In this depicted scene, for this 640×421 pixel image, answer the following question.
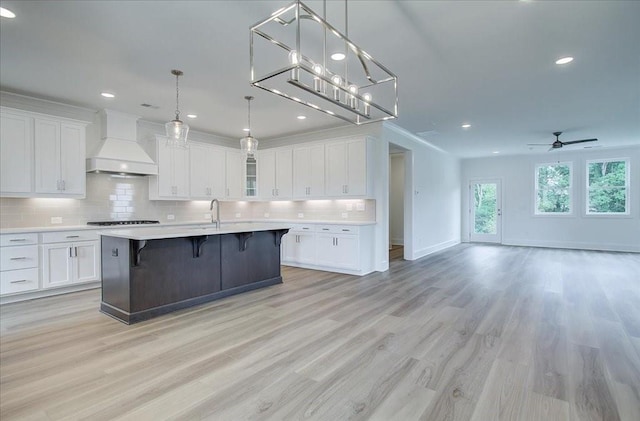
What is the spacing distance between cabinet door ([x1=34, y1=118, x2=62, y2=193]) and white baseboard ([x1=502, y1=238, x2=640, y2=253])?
36.9 feet

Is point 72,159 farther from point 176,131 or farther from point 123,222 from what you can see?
point 176,131

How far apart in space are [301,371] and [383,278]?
3.40m

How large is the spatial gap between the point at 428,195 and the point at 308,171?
3.49m

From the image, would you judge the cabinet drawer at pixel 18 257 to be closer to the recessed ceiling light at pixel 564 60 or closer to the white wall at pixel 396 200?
the recessed ceiling light at pixel 564 60

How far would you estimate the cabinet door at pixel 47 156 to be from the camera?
4.70 meters

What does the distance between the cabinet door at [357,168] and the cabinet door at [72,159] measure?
14.4 feet

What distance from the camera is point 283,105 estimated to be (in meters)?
5.24

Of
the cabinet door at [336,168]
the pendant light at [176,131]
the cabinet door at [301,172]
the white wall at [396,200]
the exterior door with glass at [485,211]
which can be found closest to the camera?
the pendant light at [176,131]

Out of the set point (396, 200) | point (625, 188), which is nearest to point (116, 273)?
point (396, 200)

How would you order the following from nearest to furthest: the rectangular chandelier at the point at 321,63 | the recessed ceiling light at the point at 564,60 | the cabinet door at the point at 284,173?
the rectangular chandelier at the point at 321,63 → the recessed ceiling light at the point at 564,60 → the cabinet door at the point at 284,173

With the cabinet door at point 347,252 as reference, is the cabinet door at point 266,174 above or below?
above

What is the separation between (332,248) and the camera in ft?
20.2

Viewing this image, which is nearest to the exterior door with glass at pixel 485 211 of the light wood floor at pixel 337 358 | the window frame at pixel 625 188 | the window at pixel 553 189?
the window at pixel 553 189

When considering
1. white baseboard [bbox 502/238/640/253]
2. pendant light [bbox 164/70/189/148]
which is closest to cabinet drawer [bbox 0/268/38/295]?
pendant light [bbox 164/70/189/148]
